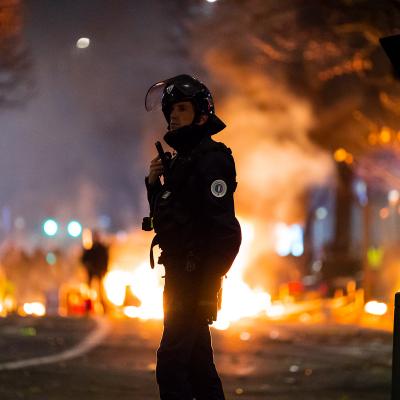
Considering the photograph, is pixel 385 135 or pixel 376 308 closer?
pixel 376 308

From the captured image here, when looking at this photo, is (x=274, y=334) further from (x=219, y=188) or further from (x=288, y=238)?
(x=288, y=238)

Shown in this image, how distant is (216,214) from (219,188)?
0.12 meters

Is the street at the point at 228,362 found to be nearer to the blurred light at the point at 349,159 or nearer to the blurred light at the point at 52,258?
the blurred light at the point at 349,159

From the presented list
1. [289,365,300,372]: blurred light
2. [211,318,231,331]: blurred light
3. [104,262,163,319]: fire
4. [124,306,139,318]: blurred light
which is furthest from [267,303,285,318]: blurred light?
[289,365,300,372]: blurred light

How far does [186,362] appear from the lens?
5152mm

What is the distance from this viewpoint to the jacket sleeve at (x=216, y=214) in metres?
5.05

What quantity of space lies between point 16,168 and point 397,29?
41623mm

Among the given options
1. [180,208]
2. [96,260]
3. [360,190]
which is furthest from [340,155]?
[180,208]

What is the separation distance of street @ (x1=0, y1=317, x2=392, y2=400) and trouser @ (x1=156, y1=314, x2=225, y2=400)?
8.12 feet

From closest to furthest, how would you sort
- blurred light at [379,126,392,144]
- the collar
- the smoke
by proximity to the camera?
the collar < blurred light at [379,126,392,144] < the smoke

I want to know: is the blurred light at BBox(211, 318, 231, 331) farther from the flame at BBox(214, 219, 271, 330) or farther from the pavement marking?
the flame at BBox(214, 219, 271, 330)

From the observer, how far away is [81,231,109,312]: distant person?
2227cm

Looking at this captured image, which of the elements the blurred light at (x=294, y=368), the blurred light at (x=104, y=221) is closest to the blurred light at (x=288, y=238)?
the blurred light at (x=104, y=221)

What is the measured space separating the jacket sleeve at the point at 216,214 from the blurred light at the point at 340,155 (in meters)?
26.8
